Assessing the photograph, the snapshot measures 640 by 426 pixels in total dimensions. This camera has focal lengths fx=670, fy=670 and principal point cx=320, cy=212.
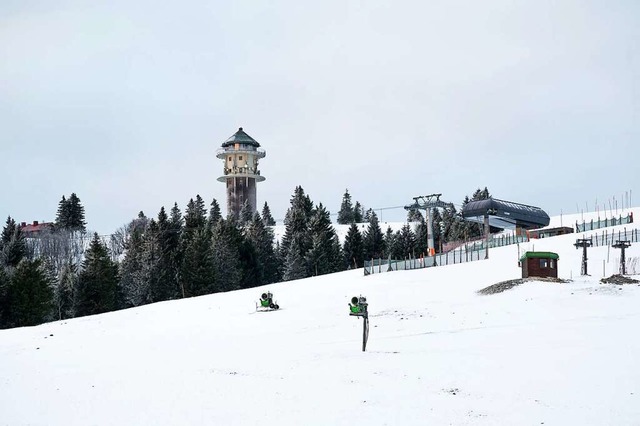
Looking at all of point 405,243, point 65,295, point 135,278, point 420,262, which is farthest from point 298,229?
point 420,262

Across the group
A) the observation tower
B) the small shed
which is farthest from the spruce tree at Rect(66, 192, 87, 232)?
the small shed

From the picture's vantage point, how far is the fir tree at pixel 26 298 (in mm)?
61781

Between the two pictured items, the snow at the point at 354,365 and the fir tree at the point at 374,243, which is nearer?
the snow at the point at 354,365

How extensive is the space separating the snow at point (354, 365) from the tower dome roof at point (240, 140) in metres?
102

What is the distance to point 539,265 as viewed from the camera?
139 feet

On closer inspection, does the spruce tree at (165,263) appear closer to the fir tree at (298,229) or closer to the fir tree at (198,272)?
the fir tree at (198,272)

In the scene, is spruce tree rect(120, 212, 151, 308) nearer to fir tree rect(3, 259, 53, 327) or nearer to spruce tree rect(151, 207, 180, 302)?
spruce tree rect(151, 207, 180, 302)

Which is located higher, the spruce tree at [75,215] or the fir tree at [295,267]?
the spruce tree at [75,215]

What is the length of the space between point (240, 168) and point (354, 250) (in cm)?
4511

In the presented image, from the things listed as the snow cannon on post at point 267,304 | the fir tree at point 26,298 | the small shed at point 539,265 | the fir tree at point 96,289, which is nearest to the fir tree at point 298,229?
the fir tree at point 96,289

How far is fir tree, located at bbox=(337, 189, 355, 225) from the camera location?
6334 inches

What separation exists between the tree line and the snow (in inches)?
1082

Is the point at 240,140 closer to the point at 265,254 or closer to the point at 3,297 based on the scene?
the point at 265,254

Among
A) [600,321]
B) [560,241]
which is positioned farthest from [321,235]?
[600,321]
